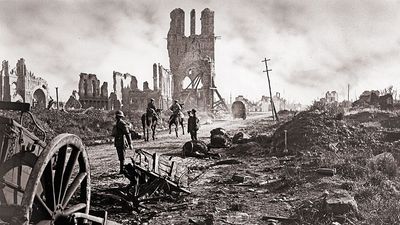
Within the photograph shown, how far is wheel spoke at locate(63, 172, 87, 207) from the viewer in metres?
3.46

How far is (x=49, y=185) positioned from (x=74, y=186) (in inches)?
20.5

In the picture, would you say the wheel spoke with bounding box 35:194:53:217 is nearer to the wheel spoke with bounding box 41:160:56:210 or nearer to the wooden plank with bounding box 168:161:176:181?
the wheel spoke with bounding box 41:160:56:210

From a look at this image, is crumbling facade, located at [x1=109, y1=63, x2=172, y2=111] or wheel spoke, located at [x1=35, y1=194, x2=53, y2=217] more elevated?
crumbling facade, located at [x1=109, y1=63, x2=172, y2=111]

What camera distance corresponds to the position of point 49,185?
306 cm

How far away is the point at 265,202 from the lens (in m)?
6.86

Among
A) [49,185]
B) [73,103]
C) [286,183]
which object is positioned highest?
[73,103]

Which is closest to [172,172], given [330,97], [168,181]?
[168,181]

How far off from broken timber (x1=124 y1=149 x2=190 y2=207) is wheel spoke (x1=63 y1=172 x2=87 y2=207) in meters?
2.64

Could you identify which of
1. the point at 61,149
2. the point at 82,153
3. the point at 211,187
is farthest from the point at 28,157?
the point at 211,187

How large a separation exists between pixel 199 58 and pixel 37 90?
22.1 meters

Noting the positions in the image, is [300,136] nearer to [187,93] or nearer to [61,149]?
[61,149]

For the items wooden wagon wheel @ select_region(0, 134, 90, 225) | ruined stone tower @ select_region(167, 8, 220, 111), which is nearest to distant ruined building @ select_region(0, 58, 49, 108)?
ruined stone tower @ select_region(167, 8, 220, 111)

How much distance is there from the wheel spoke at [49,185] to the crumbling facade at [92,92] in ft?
128

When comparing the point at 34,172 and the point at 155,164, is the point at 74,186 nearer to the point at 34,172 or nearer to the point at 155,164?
the point at 34,172
